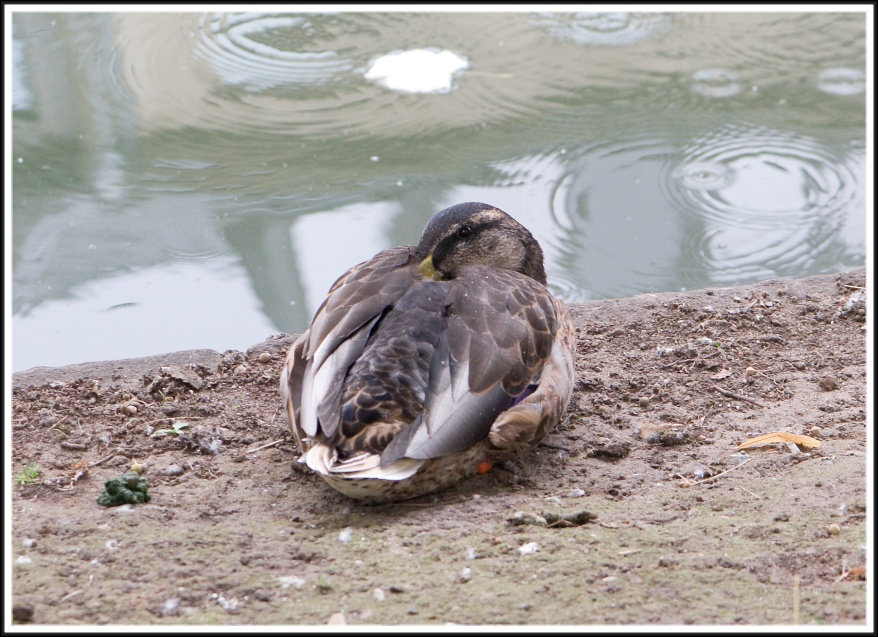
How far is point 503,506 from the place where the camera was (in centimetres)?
404

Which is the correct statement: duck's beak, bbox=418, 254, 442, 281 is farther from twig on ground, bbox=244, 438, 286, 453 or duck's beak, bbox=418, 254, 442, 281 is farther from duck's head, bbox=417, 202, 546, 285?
twig on ground, bbox=244, 438, 286, 453

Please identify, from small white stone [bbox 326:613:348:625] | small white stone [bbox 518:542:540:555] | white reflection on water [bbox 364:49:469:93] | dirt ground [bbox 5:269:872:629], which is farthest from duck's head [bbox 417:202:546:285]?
white reflection on water [bbox 364:49:469:93]

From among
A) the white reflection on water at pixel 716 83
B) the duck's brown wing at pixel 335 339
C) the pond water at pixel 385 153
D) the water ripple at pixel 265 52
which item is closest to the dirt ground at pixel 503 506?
the duck's brown wing at pixel 335 339

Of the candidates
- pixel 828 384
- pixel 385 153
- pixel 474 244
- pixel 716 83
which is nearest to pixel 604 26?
pixel 716 83

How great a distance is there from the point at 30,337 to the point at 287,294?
1771mm

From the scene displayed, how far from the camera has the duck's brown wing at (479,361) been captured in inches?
159

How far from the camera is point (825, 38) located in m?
11.0

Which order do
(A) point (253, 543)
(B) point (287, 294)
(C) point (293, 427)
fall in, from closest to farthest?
(A) point (253, 543) → (C) point (293, 427) → (B) point (287, 294)

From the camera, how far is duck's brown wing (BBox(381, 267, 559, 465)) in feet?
13.2

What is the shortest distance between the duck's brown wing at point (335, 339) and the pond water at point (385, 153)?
195 cm

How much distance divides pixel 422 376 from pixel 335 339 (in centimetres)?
51

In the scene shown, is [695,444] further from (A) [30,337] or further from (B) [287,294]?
(A) [30,337]

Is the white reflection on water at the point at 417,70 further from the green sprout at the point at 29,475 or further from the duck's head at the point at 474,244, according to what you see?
the green sprout at the point at 29,475

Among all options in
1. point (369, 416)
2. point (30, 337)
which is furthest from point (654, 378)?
point (30, 337)
